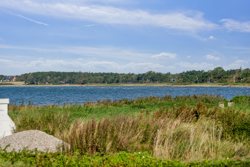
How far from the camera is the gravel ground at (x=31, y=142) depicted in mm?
11281

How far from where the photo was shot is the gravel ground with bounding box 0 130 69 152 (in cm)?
1128

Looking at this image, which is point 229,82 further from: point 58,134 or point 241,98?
point 58,134

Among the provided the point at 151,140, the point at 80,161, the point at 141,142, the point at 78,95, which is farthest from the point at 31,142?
the point at 78,95

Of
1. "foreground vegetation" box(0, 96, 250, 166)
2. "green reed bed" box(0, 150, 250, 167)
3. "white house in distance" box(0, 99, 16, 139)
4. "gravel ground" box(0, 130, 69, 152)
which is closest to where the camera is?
"green reed bed" box(0, 150, 250, 167)

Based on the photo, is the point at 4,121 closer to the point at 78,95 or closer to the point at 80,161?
the point at 80,161

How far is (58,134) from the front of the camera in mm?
13055

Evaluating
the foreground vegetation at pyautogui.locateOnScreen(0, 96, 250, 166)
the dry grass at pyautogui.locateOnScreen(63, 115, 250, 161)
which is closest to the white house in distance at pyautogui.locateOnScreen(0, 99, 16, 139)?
the foreground vegetation at pyautogui.locateOnScreen(0, 96, 250, 166)

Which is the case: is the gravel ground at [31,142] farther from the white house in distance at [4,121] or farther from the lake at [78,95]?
the lake at [78,95]

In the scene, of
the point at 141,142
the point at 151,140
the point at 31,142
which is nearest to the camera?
the point at 31,142

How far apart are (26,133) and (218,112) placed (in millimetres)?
9024

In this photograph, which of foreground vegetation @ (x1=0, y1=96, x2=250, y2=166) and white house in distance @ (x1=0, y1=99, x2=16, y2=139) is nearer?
foreground vegetation @ (x1=0, y1=96, x2=250, y2=166)

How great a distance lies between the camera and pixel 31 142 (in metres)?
11.6

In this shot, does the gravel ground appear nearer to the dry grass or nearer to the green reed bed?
the dry grass

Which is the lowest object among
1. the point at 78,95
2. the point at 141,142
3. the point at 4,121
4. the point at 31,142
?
the point at 78,95
